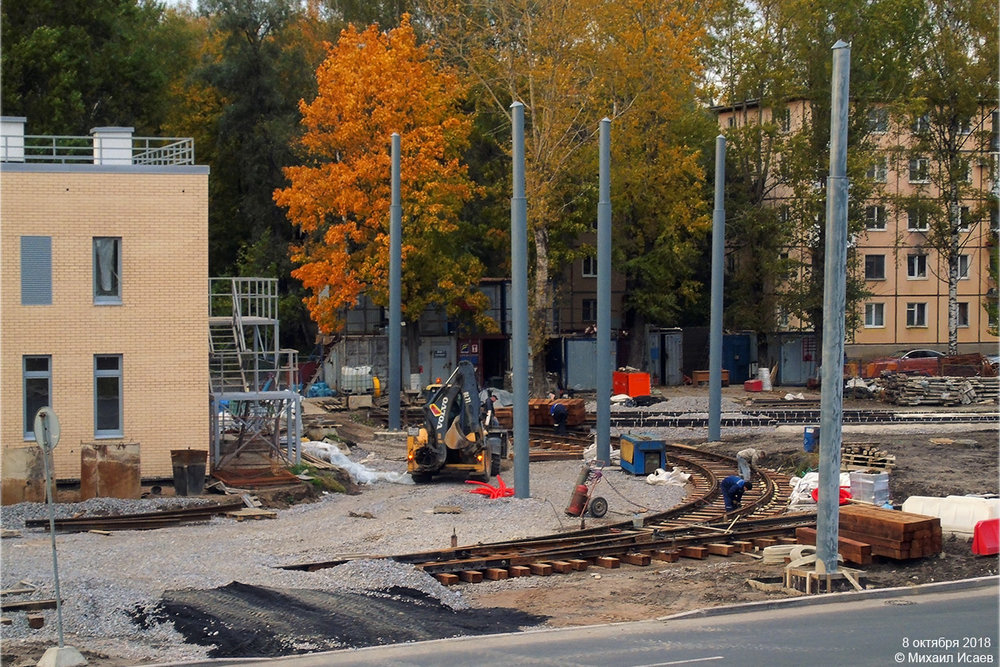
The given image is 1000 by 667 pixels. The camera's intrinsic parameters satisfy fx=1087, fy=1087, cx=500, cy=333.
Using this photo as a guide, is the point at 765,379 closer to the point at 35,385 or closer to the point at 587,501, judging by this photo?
the point at 587,501

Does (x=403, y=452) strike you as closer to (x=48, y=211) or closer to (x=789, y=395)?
(x=48, y=211)

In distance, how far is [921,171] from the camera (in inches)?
1954

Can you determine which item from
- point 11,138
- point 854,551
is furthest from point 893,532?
point 11,138

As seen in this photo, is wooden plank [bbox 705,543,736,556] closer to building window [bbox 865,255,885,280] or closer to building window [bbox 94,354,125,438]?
building window [bbox 94,354,125,438]

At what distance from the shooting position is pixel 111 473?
67.8 feet

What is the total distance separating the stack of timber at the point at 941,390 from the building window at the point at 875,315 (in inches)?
709

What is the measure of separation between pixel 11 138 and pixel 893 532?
19.1 m

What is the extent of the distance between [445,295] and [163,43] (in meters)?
30.1

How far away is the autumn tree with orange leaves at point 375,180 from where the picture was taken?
130ft

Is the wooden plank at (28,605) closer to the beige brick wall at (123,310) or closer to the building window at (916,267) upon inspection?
the beige brick wall at (123,310)

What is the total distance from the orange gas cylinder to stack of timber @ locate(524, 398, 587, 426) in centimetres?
1286

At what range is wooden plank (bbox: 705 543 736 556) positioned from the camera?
17.0 m

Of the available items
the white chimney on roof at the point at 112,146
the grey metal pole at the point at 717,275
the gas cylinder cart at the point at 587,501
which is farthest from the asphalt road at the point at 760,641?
A: the grey metal pole at the point at 717,275

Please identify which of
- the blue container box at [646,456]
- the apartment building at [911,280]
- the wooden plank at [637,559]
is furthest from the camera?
the apartment building at [911,280]
